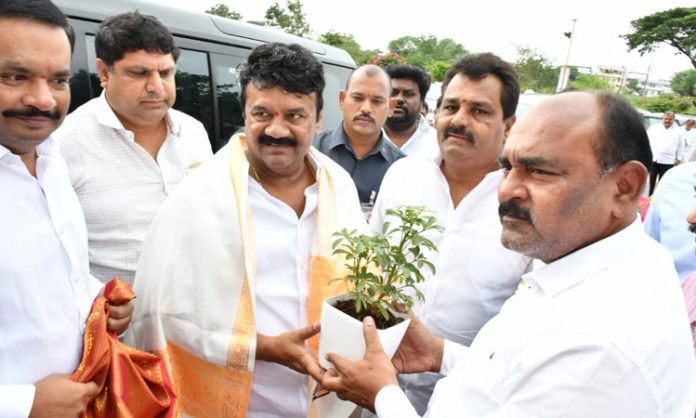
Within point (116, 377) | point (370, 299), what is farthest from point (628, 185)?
point (116, 377)

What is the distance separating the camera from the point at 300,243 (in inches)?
71.1

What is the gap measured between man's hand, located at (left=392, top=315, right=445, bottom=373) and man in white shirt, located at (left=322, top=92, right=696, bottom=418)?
25 cm

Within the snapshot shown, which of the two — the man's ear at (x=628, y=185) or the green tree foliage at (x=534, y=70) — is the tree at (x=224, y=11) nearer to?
the green tree foliage at (x=534, y=70)

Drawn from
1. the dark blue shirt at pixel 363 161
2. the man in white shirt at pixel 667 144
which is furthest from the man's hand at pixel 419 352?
the man in white shirt at pixel 667 144

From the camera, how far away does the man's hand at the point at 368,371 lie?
138 centimetres

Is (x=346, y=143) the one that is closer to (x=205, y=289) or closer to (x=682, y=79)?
(x=205, y=289)

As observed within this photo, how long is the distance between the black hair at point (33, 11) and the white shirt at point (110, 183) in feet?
2.56

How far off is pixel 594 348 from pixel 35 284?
145cm

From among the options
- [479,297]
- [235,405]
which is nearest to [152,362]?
[235,405]

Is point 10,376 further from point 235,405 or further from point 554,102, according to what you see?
point 554,102

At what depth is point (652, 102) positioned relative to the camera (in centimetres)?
2797

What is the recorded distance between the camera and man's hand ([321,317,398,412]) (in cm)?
138

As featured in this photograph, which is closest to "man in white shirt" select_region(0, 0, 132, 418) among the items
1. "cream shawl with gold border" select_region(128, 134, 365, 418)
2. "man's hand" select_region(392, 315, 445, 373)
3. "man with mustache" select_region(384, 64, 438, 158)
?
"cream shawl with gold border" select_region(128, 134, 365, 418)

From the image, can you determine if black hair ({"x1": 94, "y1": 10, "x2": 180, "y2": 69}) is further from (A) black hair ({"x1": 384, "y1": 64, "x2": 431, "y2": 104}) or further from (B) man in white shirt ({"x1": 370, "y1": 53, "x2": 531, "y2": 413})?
(A) black hair ({"x1": 384, "y1": 64, "x2": 431, "y2": 104})
